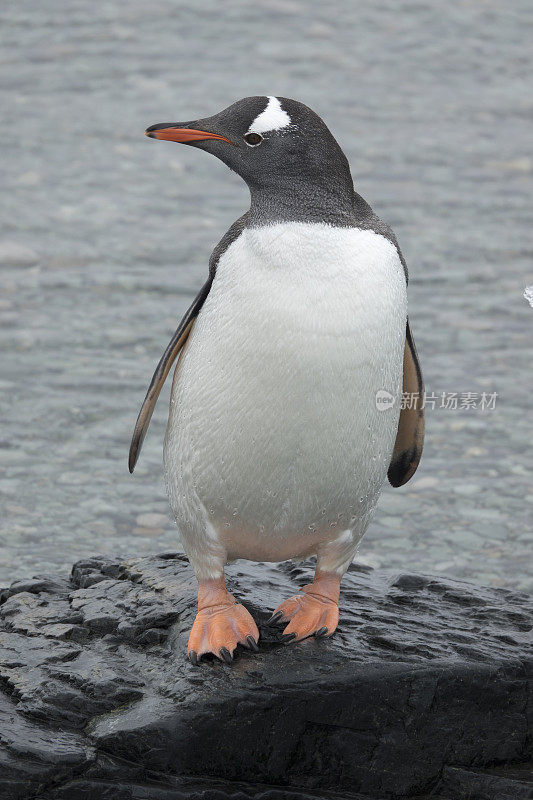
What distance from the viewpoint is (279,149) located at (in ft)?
9.59

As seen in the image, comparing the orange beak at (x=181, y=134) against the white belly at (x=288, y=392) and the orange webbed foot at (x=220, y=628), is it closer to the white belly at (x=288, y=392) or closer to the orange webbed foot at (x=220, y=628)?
the white belly at (x=288, y=392)

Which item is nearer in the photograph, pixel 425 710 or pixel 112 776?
pixel 112 776

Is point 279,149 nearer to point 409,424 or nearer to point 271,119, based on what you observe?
point 271,119

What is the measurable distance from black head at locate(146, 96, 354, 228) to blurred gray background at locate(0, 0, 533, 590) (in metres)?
1.92

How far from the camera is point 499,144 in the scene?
8602mm

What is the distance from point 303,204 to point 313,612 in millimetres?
1030

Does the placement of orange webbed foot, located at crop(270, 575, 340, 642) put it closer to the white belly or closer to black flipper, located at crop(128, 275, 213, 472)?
the white belly

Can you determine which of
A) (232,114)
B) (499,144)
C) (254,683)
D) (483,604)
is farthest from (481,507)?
(499,144)

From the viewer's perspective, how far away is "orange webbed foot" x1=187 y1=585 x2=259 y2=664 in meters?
3.10

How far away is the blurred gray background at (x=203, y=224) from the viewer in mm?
4879

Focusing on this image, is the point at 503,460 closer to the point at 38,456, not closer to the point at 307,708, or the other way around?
the point at 38,456

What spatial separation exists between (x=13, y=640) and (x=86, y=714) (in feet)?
1.31

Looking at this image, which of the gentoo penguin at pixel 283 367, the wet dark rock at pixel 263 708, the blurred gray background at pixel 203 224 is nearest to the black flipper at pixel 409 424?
the gentoo penguin at pixel 283 367

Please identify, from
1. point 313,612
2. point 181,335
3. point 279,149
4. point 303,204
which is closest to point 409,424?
point 313,612
